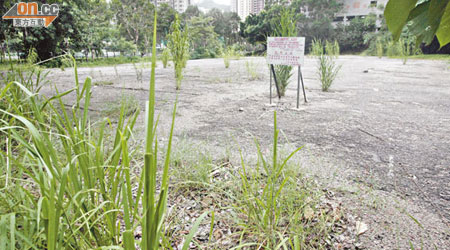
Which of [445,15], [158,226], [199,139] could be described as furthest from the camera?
[199,139]

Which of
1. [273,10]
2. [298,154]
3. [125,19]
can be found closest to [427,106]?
[298,154]

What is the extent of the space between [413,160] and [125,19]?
85.2 feet

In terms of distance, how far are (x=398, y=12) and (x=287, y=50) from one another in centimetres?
242

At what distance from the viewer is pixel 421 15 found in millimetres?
303

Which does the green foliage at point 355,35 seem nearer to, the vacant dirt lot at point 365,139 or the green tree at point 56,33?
the green tree at point 56,33

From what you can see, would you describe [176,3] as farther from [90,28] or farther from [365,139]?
[365,139]

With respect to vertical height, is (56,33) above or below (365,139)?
above

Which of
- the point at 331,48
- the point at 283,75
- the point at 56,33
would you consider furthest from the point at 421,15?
the point at 56,33

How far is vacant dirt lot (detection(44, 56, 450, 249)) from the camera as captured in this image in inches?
37.8

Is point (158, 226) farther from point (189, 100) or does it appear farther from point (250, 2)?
point (189, 100)

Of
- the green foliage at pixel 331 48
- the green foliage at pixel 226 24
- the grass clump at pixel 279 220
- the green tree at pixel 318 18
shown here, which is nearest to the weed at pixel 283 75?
the green foliage at pixel 331 48

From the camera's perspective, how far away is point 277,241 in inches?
33.0

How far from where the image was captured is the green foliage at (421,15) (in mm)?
268

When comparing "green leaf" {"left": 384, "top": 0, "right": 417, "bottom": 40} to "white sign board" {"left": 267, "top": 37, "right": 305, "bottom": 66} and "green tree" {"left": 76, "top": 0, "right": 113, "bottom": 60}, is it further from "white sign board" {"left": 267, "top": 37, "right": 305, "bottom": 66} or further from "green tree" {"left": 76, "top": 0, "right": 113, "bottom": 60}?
"green tree" {"left": 76, "top": 0, "right": 113, "bottom": 60}
